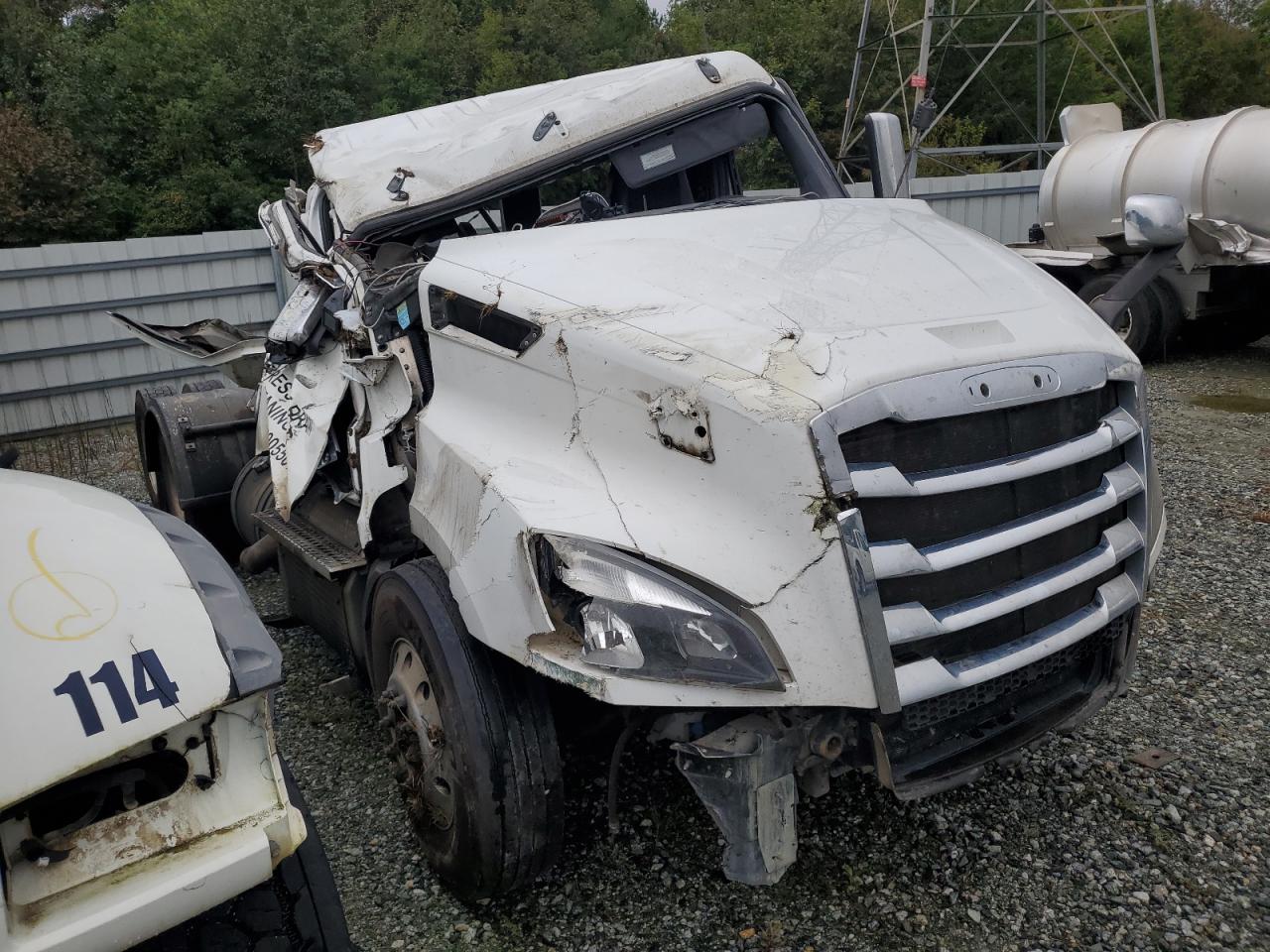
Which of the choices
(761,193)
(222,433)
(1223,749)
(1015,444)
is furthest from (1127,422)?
(222,433)

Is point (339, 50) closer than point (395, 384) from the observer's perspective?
No

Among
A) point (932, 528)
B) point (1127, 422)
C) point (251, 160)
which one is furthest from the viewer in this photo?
point (251, 160)

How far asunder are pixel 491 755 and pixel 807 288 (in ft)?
4.73

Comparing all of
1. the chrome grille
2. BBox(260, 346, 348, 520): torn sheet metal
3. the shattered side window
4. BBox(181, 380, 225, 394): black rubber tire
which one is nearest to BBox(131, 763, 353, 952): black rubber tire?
the chrome grille

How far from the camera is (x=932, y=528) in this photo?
2447 mm

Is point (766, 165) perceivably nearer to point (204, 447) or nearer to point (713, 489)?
point (713, 489)

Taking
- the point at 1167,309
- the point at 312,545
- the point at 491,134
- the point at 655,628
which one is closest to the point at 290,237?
the point at 491,134

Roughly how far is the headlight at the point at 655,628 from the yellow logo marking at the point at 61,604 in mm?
933

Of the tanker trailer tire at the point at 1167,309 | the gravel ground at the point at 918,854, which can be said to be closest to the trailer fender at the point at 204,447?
the gravel ground at the point at 918,854

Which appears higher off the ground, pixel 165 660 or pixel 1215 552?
pixel 165 660

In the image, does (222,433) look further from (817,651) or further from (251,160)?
(251,160)

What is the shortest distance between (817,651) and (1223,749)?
86.4 inches

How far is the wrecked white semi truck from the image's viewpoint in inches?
90.4

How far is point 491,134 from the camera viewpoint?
3.64 metres
